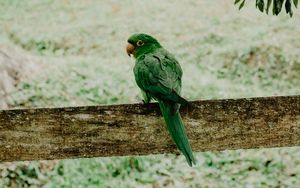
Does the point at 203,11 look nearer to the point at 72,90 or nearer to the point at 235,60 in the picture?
the point at 235,60

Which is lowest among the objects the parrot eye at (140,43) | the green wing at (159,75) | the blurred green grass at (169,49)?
the blurred green grass at (169,49)

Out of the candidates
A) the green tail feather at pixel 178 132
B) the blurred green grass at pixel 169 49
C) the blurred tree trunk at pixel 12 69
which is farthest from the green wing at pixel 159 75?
the blurred tree trunk at pixel 12 69

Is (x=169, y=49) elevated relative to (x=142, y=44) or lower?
lower

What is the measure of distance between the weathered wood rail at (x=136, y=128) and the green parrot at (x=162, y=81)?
5cm

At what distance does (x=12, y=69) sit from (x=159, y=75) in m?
4.36

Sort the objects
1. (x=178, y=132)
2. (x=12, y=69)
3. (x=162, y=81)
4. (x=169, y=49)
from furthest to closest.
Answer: (x=169, y=49) → (x=12, y=69) → (x=162, y=81) → (x=178, y=132)

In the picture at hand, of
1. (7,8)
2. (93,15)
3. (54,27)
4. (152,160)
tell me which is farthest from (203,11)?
(152,160)

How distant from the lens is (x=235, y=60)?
311 inches

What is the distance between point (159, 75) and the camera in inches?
96.0

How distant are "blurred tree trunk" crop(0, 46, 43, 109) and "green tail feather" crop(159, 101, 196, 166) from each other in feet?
13.0

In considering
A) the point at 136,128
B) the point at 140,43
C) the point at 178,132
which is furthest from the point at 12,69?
the point at 178,132

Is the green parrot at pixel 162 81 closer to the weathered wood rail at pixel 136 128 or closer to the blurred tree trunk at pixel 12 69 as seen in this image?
the weathered wood rail at pixel 136 128

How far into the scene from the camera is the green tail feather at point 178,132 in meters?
1.89

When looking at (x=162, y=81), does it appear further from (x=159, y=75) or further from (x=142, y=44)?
(x=142, y=44)
